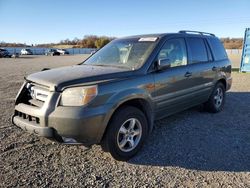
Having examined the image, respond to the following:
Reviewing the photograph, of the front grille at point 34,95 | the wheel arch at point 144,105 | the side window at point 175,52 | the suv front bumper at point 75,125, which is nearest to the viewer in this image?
the suv front bumper at point 75,125

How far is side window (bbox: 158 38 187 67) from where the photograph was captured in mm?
4788

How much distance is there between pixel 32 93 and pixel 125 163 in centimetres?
173

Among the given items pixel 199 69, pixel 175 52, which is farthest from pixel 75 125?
pixel 199 69

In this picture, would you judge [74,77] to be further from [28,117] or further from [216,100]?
[216,100]

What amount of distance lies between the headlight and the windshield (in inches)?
42.8

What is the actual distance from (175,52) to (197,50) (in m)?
0.94

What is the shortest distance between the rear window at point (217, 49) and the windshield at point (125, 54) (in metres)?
2.33

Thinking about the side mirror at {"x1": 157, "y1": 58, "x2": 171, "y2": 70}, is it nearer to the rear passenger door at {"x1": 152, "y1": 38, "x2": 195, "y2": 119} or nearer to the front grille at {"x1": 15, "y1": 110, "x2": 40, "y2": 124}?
the rear passenger door at {"x1": 152, "y1": 38, "x2": 195, "y2": 119}

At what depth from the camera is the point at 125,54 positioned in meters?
4.89

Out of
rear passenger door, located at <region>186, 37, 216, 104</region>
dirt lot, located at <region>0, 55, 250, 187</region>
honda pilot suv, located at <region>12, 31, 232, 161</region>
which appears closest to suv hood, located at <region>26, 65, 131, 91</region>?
honda pilot suv, located at <region>12, 31, 232, 161</region>

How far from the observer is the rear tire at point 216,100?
6457 millimetres

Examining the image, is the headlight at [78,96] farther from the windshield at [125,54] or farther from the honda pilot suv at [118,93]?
the windshield at [125,54]

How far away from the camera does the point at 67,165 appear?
3857 millimetres

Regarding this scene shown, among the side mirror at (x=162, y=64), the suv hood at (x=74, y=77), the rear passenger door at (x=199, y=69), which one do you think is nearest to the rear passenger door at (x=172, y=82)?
the side mirror at (x=162, y=64)
